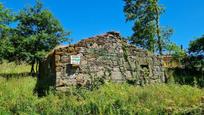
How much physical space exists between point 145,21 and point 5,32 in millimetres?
11637

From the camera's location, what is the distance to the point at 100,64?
53.8 feet

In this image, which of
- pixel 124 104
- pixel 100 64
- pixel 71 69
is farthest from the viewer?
pixel 100 64

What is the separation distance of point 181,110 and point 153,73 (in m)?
9.16

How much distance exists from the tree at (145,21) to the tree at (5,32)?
9.74 meters

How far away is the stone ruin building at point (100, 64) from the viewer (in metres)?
15.4

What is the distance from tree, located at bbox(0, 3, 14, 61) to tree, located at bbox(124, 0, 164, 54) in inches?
384

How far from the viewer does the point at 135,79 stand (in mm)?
17109

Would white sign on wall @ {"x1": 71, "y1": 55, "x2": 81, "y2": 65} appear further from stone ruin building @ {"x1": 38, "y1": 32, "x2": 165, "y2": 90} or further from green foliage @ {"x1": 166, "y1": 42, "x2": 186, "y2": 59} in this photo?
green foliage @ {"x1": 166, "y1": 42, "x2": 186, "y2": 59}

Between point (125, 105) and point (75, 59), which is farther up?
point (75, 59)

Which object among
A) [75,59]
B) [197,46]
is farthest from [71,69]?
[197,46]

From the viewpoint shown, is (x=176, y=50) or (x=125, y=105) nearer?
(x=125, y=105)

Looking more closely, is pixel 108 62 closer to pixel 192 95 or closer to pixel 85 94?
pixel 85 94

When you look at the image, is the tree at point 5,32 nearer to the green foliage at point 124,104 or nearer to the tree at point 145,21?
the tree at point 145,21

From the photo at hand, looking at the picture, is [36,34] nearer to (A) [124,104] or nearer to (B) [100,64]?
(B) [100,64]
